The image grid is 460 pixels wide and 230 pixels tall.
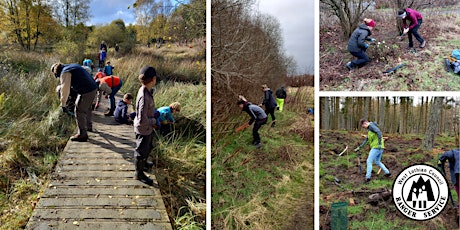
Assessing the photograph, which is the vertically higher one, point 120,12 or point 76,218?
point 120,12

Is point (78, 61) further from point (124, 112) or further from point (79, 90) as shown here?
point (124, 112)

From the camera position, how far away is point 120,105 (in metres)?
3.15

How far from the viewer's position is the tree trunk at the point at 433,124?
2.90 m

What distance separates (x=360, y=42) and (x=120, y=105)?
232 cm

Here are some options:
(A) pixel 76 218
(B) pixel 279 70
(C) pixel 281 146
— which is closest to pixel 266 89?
(B) pixel 279 70

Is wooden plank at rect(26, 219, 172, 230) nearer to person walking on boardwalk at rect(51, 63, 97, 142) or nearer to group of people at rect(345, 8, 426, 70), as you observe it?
person walking on boardwalk at rect(51, 63, 97, 142)

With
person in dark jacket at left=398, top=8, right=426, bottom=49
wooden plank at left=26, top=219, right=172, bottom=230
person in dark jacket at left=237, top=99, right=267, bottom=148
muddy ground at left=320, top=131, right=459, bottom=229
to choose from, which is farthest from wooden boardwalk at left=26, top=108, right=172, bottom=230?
person in dark jacket at left=398, top=8, right=426, bottom=49

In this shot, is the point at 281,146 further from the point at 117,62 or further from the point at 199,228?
the point at 117,62

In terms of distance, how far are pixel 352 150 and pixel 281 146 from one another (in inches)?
26.3

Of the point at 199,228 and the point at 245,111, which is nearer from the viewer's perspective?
the point at 199,228

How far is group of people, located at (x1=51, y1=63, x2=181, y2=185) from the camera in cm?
279

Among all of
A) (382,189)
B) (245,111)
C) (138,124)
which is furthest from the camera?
(245,111)

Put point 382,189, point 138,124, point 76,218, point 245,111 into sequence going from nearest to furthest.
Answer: point 76,218
point 138,124
point 382,189
point 245,111

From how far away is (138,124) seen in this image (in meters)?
2.78
